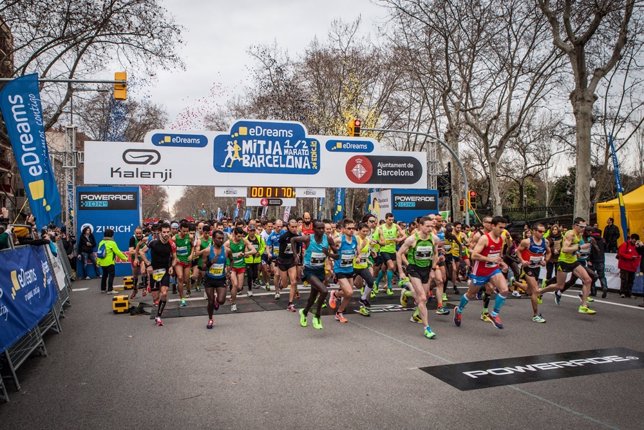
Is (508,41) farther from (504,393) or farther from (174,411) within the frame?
(174,411)

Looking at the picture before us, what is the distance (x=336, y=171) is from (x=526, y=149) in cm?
2999

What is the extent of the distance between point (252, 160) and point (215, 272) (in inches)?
434

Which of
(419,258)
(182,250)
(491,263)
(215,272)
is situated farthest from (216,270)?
(491,263)

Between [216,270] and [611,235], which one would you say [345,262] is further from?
[611,235]

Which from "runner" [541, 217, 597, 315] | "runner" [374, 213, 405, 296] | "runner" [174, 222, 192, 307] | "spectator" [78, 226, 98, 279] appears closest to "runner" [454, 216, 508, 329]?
"runner" [541, 217, 597, 315]

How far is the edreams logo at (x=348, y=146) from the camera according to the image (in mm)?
21173

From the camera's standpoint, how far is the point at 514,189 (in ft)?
201

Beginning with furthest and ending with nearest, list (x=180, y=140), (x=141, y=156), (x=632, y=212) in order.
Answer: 1. (x=632, y=212)
2. (x=180, y=140)
3. (x=141, y=156)

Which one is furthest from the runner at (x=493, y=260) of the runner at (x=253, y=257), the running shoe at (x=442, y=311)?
the runner at (x=253, y=257)

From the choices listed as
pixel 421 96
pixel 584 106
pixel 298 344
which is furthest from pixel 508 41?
pixel 298 344

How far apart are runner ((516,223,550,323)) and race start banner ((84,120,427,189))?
1135 centimetres

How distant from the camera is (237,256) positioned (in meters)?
11.6

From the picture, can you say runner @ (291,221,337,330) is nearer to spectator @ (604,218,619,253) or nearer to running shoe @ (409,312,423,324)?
running shoe @ (409,312,423,324)

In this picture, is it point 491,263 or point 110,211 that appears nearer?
point 491,263
